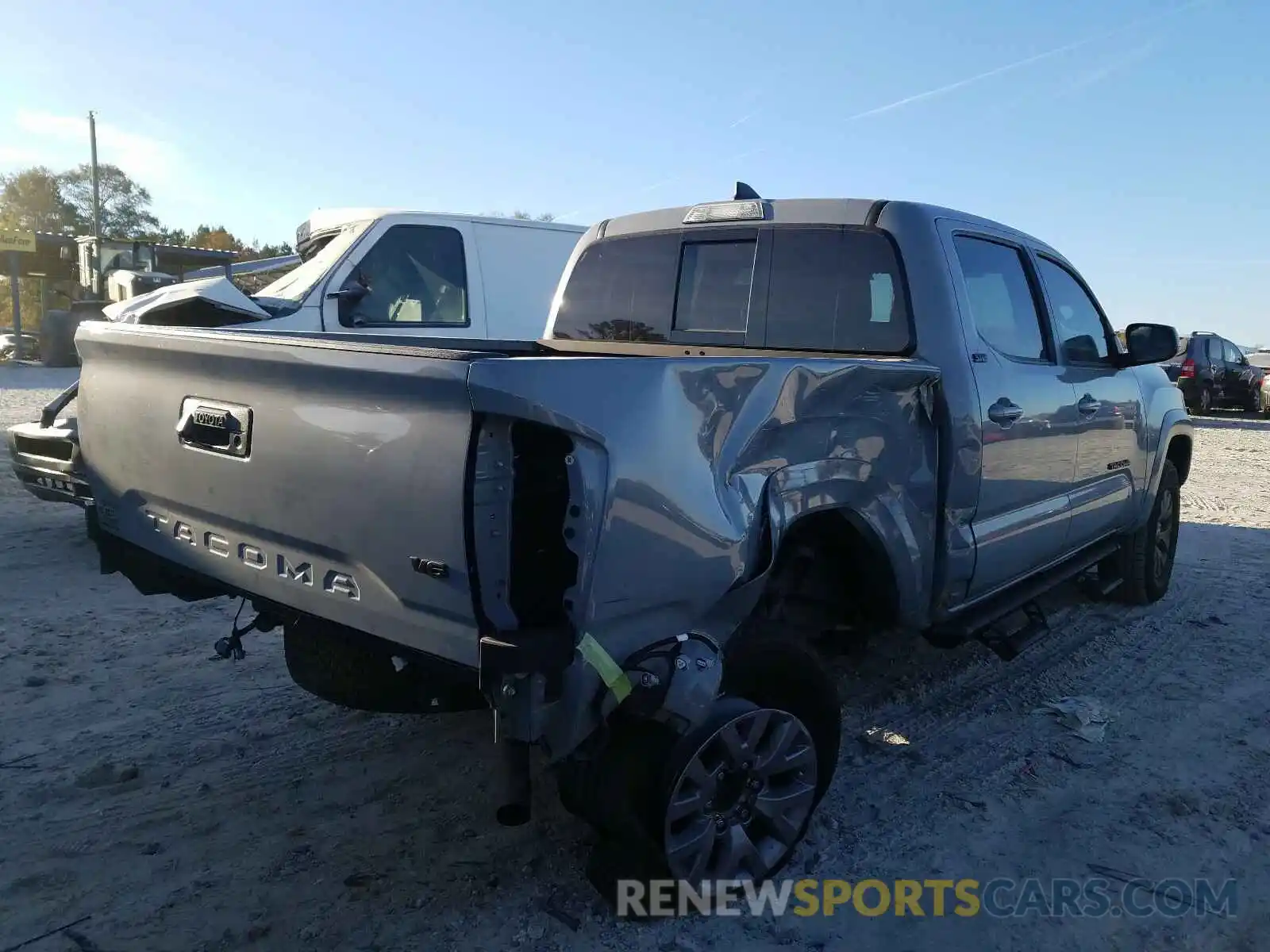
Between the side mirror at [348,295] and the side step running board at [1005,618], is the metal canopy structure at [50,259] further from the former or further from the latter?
the side step running board at [1005,618]

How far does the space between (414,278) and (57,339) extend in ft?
58.8

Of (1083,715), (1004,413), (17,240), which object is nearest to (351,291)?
(1004,413)

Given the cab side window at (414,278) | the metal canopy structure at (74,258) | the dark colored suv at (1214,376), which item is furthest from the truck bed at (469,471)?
the dark colored suv at (1214,376)

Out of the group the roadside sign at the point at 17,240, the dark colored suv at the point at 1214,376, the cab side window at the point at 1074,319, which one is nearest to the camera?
the cab side window at the point at 1074,319

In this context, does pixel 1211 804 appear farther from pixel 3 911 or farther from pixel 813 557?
pixel 3 911

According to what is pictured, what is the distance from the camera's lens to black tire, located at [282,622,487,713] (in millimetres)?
2506

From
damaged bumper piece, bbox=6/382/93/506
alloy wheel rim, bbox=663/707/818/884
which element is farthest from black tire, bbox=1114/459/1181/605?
damaged bumper piece, bbox=6/382/93/506

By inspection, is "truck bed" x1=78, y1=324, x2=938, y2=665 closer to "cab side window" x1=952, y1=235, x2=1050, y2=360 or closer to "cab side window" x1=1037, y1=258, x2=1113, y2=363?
"cab side window" x1=952, y1=235, x2=1050, y2=360

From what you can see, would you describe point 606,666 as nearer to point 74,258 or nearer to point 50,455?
point 50,455

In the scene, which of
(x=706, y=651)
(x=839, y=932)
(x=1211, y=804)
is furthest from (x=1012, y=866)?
(x=706, y=651)

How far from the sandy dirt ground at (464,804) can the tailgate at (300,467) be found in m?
0.88

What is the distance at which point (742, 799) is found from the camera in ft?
8.96

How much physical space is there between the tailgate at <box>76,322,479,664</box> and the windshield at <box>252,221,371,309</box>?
341cm

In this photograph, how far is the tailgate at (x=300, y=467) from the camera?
221 centimetres
